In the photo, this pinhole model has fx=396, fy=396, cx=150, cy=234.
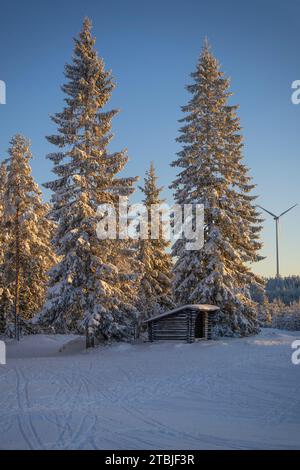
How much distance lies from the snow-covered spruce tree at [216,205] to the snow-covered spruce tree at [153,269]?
15.6 ft

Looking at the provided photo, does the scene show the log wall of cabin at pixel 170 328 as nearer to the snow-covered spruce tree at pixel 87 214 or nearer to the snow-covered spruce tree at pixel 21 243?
the snow-covered spruce tree at pixel 87 214

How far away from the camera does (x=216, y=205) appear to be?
27.2 meters

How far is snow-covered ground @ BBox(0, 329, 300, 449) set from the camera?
294 inches

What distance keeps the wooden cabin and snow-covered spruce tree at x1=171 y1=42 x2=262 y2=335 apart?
0.85m

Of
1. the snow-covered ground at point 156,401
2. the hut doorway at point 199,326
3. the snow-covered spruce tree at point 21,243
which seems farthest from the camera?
the snow-covered spruce tree at point 21,243

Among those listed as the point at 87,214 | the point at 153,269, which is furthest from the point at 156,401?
the point at 153,269

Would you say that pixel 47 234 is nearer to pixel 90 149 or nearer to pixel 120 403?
pixel 90 149

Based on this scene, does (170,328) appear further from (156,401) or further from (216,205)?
(156,401)

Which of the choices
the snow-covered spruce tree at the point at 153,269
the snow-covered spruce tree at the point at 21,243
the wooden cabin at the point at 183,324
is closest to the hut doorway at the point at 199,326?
the wooden cabin at the point at 183,324

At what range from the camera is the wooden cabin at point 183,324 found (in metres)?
25.2

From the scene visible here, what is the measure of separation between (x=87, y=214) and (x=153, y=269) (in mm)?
10785

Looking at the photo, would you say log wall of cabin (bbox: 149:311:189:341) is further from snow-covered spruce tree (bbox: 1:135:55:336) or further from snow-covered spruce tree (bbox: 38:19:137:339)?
snow-covered spruce tree (bbox: 1:135:55:336)

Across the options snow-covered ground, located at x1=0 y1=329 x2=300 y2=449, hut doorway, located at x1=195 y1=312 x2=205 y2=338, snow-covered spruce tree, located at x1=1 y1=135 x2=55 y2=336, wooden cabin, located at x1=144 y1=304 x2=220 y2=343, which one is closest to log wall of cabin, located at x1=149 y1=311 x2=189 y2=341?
wooden cabin, located at x1=144 y1=304 x2=220 y2=343
